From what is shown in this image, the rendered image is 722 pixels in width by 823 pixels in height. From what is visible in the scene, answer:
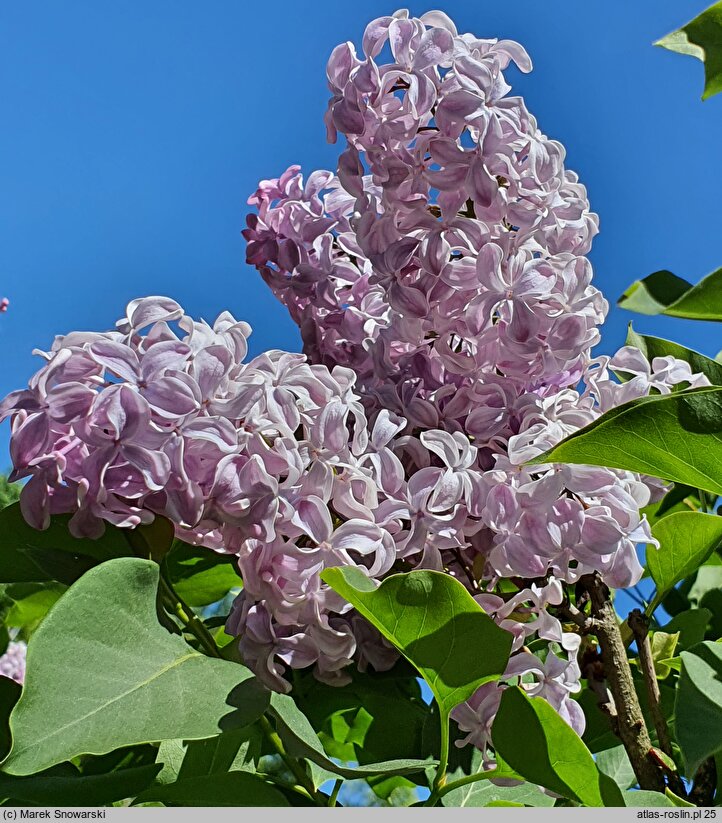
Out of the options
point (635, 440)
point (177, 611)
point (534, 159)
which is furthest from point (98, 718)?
point (534, 159)

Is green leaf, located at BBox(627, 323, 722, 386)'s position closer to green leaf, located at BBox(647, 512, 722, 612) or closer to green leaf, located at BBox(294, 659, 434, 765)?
green leaf, located at BBox(647, 512, 722, 612)

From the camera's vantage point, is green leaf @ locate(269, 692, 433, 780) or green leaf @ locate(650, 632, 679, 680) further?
green leaf @ locate(650, 632, 679, 680)

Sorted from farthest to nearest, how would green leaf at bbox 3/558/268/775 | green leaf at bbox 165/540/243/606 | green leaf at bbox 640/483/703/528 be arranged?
green leaf at bbox 640/483/703/528, green leaf at bbox 165/540/243/606, green leaf at bbox 3/558/268/775

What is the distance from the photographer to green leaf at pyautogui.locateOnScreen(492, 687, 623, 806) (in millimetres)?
315

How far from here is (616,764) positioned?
0.54 metres

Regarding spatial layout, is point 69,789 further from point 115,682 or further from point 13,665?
point 13,665

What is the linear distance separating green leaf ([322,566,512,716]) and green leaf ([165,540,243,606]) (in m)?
0.16

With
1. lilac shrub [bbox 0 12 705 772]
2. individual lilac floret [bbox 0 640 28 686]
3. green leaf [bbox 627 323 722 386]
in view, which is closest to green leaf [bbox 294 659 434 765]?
lilac shrub [bbox 0 12 705 772]

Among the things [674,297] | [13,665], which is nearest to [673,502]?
[674,297]

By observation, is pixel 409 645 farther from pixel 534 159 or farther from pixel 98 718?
pixel 534 159

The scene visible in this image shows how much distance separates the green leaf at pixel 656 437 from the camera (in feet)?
0.94

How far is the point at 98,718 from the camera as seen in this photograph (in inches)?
10.8

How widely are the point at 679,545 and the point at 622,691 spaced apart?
96 mm

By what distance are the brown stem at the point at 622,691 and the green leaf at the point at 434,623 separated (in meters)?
0.09
